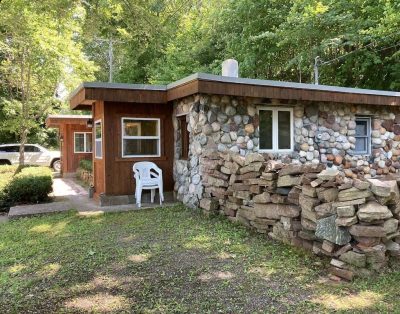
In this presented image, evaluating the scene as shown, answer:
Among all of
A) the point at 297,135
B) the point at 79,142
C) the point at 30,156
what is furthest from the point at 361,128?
the point at 30,156

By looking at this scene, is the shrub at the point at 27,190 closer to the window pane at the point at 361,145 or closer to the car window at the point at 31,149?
the window pane at the point at 361,145

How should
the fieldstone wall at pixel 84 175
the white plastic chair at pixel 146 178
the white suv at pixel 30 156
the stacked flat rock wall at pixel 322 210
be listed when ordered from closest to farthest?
the stacked flat rock wall at pixel 322 210, the white plastic chair at pixel 146 178, the fieldstone wall at pixel 84 175, the white suv at pixel 30 156

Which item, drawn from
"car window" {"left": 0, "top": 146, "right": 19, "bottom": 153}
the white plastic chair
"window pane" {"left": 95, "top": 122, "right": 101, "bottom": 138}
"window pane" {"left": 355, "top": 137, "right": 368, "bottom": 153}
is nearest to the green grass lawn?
the white plastic chair

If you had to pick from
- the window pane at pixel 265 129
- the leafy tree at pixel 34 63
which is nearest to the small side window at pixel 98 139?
the window pane at pixel 265 129

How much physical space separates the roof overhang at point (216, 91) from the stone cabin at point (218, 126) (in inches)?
0.7

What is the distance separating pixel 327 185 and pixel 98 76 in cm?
2256

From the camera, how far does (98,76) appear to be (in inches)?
943

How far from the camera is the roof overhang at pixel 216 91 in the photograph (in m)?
6.26

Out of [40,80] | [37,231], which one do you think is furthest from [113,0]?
[40,80]

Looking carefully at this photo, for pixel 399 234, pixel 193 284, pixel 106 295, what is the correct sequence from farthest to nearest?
1. pixel 399 234
2. pixel 193 284
3. pixel 106 295

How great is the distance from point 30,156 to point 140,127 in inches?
464

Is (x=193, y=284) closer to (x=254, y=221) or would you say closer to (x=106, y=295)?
(x=106, y=295)

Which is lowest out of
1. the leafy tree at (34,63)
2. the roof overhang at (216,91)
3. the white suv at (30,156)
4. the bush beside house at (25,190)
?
the bush beside house at (25,190)

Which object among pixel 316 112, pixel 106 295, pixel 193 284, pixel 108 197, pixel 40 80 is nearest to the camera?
pixel 106 295
